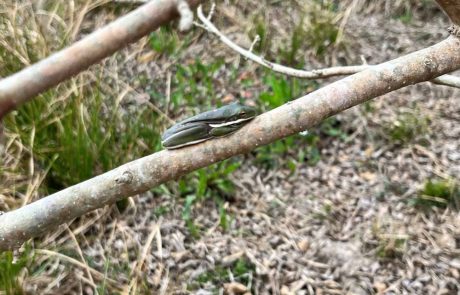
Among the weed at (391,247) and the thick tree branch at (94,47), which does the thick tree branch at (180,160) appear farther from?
the weed at (391,247)

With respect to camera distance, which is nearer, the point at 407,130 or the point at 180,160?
the point at 180,160

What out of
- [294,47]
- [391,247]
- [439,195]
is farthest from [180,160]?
[294,47]

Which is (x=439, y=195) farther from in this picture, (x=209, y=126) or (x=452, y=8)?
(x=209, y=126)

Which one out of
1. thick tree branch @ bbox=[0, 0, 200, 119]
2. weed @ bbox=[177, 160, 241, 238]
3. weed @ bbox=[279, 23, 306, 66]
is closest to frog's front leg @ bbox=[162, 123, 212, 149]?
thick tree branch @ bbox=[0, 0, 200, 119]

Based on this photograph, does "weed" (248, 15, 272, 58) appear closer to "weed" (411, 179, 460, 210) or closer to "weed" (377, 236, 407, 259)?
"weed" (411, 179, 460, 210)

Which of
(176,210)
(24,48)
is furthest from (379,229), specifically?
(24,48)

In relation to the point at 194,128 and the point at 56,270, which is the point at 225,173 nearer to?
the point at 56,270
